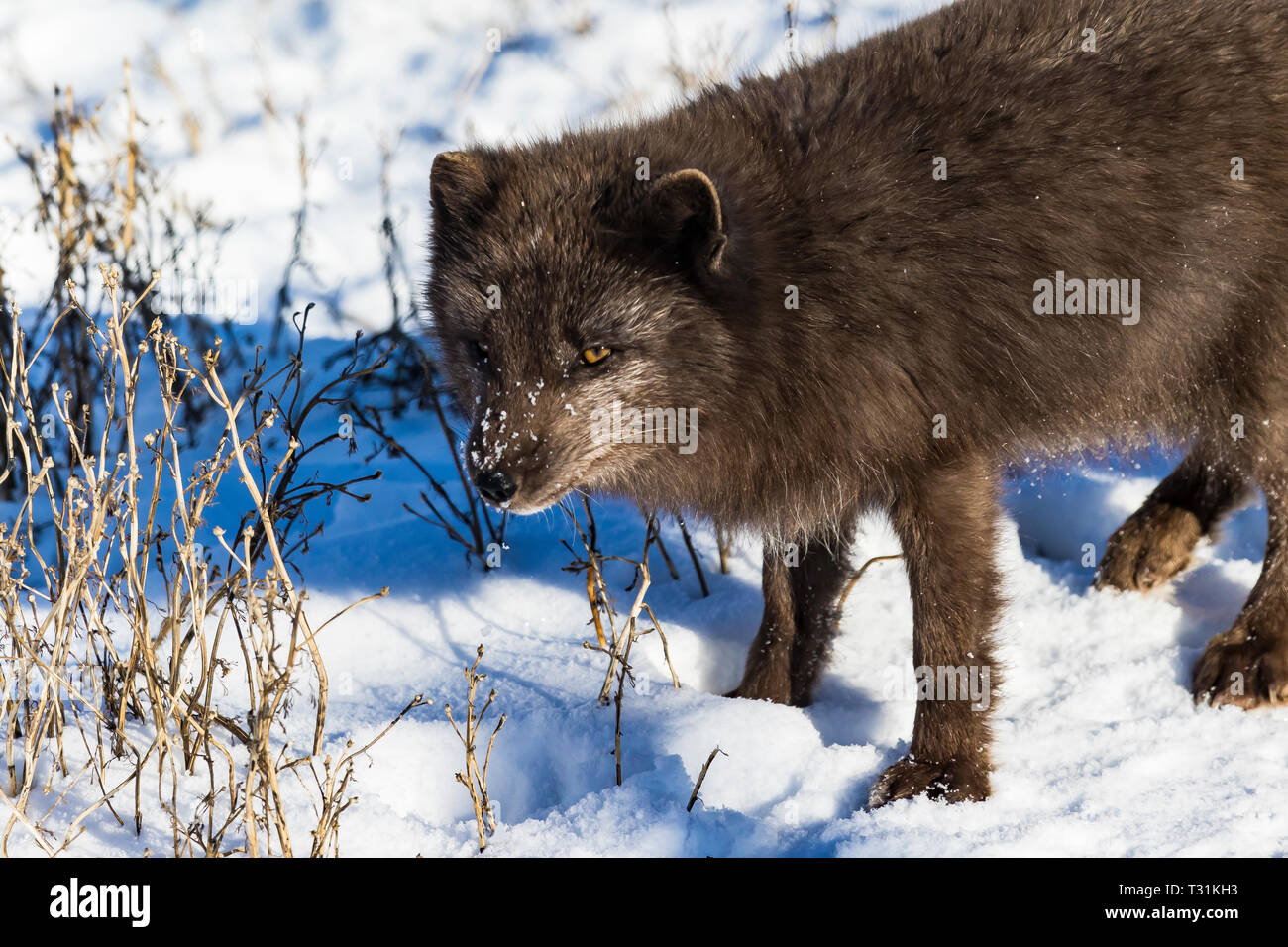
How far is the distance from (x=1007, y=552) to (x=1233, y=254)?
4.53 ft

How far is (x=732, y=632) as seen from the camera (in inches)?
175

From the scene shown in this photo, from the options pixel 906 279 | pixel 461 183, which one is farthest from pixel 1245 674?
pixel 461 183

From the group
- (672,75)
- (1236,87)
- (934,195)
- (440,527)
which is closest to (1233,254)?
(1236,87)

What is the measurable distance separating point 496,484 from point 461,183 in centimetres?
89

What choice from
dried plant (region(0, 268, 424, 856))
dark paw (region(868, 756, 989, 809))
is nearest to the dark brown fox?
dark paw (region(868, 756, 989, 809))

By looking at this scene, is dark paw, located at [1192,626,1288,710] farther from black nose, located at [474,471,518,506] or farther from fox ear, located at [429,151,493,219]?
fox ear, located at [429,151,493,219]

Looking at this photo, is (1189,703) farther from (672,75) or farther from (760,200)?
(672,75)

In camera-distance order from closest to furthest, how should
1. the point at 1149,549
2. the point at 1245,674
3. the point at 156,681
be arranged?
the point at 156,681, the point at 1245,674, the point at 1149,549

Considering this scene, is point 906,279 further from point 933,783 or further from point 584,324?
point 933,783

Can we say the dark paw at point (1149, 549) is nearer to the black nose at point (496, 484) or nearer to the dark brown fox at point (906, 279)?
the dark brown fox at point (906, 279)

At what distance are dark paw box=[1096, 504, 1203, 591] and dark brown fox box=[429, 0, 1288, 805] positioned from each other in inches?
35.8

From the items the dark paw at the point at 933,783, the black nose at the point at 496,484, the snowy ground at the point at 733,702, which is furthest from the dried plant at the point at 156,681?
the dark paw at the point at 933,783

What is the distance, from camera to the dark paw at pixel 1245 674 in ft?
12.3

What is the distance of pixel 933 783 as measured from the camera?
3.34 meters
